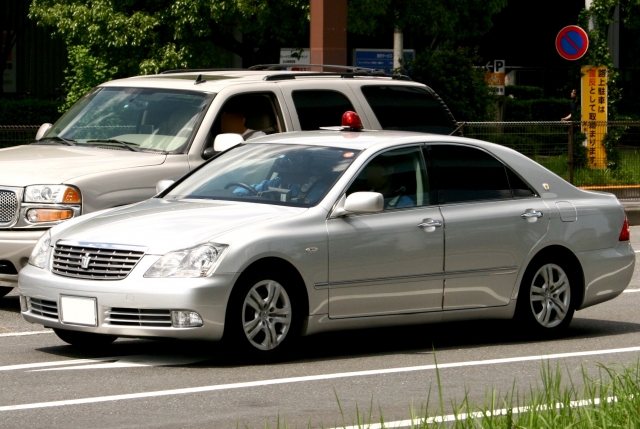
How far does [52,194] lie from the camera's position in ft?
33.9

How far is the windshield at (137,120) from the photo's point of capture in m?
11.2

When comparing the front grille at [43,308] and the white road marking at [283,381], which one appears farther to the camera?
the front grille at [43,308]

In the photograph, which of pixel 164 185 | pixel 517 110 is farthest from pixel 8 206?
pixel 517 110

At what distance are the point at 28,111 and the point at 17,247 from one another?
21.3 metres

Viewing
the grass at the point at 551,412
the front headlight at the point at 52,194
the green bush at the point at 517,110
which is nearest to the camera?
the grass at the point at 551,412

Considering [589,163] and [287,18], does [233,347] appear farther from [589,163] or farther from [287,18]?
[287,18]

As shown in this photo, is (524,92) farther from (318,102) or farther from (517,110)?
(318,102)

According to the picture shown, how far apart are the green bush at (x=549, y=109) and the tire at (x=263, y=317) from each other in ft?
108

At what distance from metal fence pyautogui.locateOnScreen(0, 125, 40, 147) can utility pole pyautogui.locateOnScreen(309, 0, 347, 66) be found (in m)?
3.49

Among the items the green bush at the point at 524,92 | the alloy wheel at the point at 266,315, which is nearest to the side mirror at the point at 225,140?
the alloy wheel at the point at 266,315

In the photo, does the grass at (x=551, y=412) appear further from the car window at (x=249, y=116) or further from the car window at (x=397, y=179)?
the car window at (x=249, y=116)

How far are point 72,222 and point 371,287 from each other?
1.96 metres

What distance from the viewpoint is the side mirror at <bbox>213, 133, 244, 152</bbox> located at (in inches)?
425

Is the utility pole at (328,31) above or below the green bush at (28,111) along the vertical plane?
above
